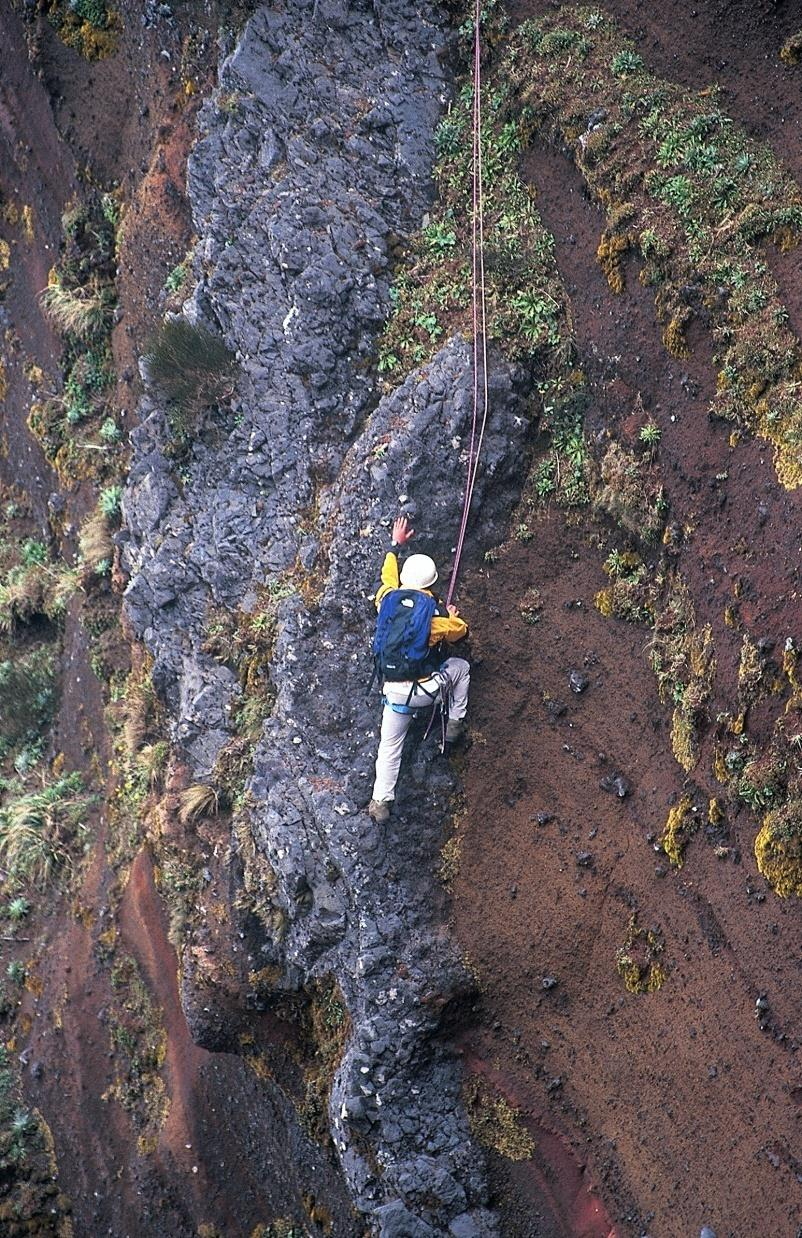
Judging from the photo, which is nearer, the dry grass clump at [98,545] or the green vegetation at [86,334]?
the dry grass clump at [98,545]

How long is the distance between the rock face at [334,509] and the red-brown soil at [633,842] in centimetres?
60

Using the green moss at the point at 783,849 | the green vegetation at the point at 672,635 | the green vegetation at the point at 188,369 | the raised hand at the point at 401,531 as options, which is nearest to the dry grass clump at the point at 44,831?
the green vegetation at the point at 188,369

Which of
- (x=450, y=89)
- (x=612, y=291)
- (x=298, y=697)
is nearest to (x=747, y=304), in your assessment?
(x=612, y=291)

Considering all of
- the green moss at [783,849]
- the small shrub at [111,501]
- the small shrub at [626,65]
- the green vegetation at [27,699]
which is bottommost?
the green vegetation at [27,699]

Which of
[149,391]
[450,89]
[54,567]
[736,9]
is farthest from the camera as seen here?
[54,567]

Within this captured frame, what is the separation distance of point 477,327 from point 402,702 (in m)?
4.12

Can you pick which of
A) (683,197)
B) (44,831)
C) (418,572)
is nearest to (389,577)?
(418,572)

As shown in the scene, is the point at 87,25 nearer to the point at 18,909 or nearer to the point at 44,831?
the point at 44,831

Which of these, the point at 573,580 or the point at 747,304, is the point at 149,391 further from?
the point at 747,304

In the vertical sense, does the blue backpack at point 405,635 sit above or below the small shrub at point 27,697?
above

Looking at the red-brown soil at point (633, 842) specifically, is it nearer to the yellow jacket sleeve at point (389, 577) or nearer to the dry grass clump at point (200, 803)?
the yellow jacket sleeve at point (389, 577)

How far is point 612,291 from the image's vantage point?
11.4 metres

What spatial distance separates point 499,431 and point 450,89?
437 cm

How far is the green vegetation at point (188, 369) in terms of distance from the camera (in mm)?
13031
